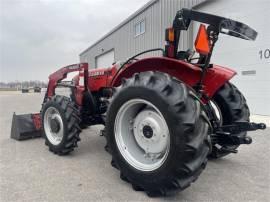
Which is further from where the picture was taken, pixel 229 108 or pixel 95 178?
pixel 229 108

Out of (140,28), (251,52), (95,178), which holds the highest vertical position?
(140,28)

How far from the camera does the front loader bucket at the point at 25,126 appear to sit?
4.68 m

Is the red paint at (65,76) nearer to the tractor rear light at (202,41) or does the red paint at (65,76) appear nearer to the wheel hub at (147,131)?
the wheel hub at (147,131)

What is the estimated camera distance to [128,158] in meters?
2.59

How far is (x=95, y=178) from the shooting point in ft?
9.20

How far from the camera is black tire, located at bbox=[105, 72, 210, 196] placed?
6.72 feet

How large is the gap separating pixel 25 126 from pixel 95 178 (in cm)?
262

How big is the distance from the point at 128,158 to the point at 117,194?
1.25ft

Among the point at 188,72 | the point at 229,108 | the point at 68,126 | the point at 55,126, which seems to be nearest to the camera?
the point at 188,72

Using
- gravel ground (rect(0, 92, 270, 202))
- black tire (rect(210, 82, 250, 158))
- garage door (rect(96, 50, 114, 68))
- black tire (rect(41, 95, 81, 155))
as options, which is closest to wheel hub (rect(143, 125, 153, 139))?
gravel ground (rect(0, 92, 270, 202))

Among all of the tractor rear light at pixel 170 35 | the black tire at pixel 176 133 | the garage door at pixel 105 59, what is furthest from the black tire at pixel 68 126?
the garage door at pixel 105 59

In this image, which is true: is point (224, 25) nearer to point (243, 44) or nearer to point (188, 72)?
point (188, 72)

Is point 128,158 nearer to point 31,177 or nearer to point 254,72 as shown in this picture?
point 31,177

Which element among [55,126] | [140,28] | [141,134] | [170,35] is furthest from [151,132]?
[140,28]
